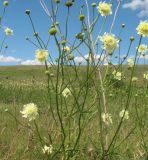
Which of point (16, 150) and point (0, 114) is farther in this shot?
point (0, 114)

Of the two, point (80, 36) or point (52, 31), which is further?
point (80, 36)

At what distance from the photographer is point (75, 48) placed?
336 cm

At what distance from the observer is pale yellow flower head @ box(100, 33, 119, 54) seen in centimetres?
332

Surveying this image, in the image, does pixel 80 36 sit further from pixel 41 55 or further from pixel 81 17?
pixel 41 55

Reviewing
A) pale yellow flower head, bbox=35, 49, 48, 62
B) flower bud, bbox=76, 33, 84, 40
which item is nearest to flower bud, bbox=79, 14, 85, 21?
flower bud, bbox=76, 33, 84, 40

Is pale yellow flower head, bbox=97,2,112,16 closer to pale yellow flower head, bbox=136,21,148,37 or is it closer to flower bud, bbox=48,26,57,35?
pale yellow flower head, bbox=136,21,148,37

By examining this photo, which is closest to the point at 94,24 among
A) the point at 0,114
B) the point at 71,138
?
the point at 71,138

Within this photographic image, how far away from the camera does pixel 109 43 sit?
10.9 ft

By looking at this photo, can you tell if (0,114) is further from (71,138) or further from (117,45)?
(117,45)

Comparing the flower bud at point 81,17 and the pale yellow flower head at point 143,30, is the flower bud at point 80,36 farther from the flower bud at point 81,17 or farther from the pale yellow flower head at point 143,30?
the pale yellow flower head at point 143,30

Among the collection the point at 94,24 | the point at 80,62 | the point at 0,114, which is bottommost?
the point at 0,114

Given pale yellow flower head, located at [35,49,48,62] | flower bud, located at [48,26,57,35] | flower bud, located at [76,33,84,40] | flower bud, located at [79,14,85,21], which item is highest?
flower bud, located at [79,14,85,21]

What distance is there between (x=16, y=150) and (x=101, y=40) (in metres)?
2.02

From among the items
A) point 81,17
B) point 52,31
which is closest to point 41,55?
point 52,31
